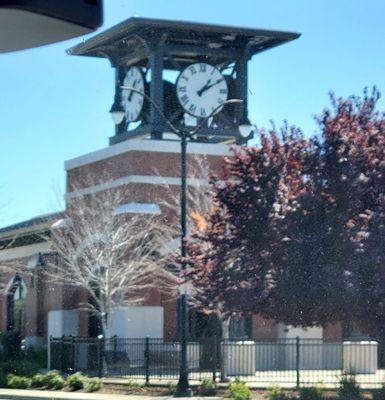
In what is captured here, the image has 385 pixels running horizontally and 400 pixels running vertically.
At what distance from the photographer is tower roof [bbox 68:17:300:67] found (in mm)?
35469

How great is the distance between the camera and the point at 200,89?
120 feet

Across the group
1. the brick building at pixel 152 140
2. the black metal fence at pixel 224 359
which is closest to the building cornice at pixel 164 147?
the brick building at pixel 152 140

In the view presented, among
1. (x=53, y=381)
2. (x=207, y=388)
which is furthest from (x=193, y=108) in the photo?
(x=207, y=388)

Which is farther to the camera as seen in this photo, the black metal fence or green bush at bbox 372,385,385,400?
the black metal fence

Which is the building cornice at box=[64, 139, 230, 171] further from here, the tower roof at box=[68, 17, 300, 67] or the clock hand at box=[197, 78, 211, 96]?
the tower roof at box=[68, 17, 300, 67]

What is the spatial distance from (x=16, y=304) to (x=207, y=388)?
2062 cm

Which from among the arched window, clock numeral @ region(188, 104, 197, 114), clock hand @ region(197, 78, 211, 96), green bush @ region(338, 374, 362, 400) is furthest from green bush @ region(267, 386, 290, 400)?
the arched window

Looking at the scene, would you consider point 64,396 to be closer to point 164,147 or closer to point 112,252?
point 112,252

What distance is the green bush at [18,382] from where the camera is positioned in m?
26.8

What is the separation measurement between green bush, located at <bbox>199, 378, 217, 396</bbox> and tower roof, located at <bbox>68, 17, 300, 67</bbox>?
50.5 ft

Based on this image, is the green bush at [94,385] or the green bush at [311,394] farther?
the green bush at [94,385]

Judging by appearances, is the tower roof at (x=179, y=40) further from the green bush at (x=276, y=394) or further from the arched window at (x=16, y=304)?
the green bush at (x=276, y=394)

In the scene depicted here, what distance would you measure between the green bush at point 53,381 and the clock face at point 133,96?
13690 mm

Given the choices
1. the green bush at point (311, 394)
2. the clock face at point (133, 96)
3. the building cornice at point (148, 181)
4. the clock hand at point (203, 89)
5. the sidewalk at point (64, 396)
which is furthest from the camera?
the clock face at point (133, 96)
